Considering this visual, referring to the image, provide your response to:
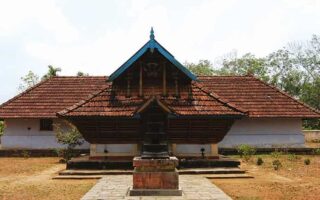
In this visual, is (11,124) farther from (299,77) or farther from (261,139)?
(299,77)

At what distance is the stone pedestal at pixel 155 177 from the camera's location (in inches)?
417

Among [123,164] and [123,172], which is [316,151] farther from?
[123,172]

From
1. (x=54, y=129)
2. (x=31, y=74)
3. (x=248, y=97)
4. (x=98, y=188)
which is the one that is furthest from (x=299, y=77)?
(x=98, y=188)

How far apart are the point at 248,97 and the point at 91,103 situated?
1143 cm

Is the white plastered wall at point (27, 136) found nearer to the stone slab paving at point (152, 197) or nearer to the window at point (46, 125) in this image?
the window at point (46, 125)

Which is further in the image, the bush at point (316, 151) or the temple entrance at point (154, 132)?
the bush at point (316, 151)

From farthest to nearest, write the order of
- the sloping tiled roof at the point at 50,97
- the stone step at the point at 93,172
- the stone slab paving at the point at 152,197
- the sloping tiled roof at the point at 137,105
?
the sloping tiled roof at the point at 50,97, the sloping tiled roof at the point at 137,105, the stone step at the point at 93,172, the stone slab paving at the point at 152,197

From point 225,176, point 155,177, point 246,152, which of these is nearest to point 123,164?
point 225,176

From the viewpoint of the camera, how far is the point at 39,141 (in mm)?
22328

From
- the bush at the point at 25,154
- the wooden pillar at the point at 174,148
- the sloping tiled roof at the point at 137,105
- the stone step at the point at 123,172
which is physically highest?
the sloping tiled roof at the point at 137,105

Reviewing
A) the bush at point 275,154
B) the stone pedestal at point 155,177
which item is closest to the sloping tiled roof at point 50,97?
the bush at point 275,154

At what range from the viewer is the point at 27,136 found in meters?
22.4

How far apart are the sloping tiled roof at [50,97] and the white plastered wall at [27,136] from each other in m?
0.72

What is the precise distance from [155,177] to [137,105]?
5.36 metres
